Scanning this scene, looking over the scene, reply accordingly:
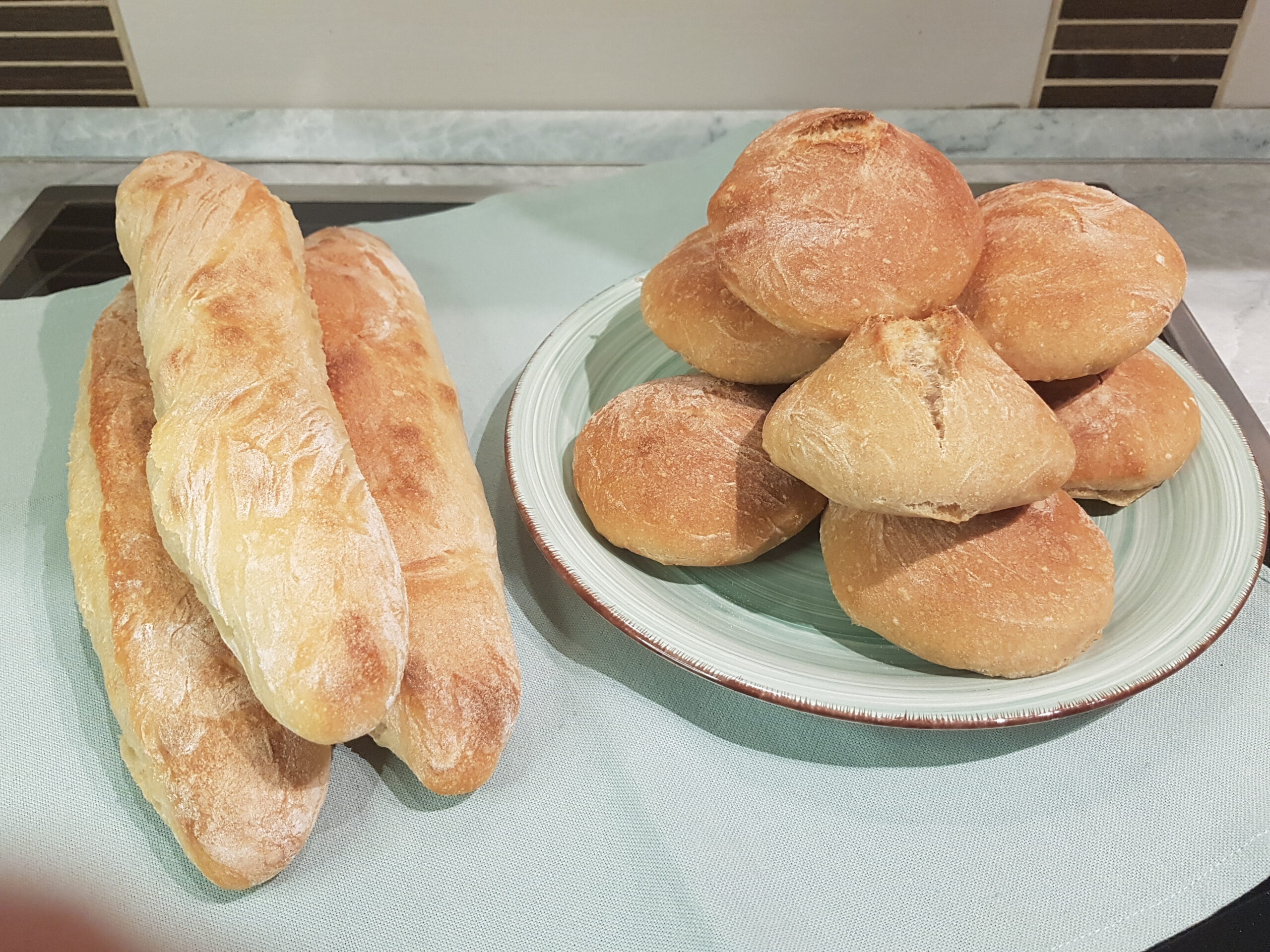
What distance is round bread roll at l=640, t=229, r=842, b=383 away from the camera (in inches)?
37.6

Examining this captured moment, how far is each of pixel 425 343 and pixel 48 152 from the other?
43.6 inches

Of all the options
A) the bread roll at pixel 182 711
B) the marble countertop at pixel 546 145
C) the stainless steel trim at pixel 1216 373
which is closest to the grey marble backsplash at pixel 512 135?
the marble countertop at pixel 546 145

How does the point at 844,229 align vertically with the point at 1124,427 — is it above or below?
above

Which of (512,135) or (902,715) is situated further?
(512,135)

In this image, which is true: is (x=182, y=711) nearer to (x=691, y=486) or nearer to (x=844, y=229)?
(x=691, y=486)

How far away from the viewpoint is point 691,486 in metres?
0.92

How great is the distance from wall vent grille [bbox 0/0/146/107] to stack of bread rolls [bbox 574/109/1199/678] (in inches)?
49.5

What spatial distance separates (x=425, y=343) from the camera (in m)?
1.16

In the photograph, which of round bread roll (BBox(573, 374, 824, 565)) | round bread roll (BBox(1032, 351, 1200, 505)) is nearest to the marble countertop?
round bread roll (BBox(1032, 351, 1200, 505))

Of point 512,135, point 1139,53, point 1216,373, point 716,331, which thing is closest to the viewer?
point 716,331

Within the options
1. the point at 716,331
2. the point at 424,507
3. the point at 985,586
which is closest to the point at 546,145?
the point at 716,331

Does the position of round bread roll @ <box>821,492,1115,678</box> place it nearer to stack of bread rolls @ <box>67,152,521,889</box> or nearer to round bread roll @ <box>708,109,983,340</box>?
round bread roll @ <box>708,109,983,340</box>

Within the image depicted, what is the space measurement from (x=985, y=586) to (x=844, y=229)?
1.09 feet

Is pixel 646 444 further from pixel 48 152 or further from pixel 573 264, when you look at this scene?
pixel 48 152
